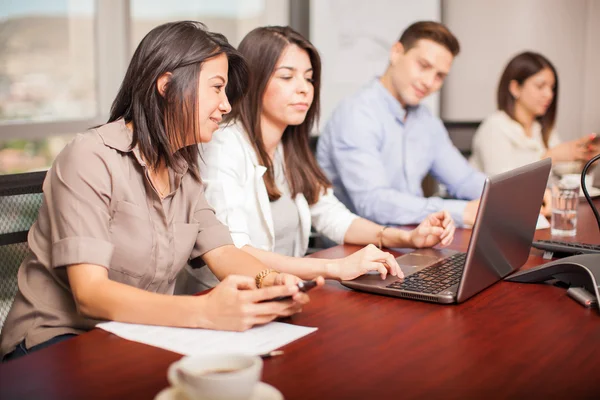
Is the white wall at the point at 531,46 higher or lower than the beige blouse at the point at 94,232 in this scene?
higher

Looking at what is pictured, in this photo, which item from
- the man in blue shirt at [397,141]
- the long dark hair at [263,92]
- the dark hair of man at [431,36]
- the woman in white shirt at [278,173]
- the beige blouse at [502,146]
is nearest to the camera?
the woman in white shirt at [278,173]

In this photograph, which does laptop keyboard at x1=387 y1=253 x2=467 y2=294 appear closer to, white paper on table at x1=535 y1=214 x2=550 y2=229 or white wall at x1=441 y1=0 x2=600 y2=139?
white paper on table at x1=535 y1=214 x2=550 y2=229

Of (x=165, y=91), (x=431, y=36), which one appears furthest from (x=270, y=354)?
(x=431, y=36)

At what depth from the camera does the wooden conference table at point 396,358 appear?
107 cm

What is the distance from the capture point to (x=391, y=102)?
2.87 meters

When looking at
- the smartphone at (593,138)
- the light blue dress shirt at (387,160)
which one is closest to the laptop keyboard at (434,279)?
the light blue dress shirt at (387,160)

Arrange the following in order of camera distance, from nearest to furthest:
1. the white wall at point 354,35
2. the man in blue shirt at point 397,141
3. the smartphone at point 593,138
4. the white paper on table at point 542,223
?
1. the white paper on table at point 542,223
2. the man in blue shirt at point 397,141
3. the smartphone at point 593,138
4. the white wall at point 354,35

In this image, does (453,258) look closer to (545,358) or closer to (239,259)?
(239,259)

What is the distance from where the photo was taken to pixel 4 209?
5.46 ft

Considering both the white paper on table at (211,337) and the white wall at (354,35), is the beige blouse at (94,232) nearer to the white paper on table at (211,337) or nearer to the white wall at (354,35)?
the white paper on table at (211,337)

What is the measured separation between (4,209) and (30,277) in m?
0.17

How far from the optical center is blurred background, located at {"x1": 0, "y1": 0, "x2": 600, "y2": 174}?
3381 mm

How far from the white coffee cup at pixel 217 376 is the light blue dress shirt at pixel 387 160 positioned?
157 cm

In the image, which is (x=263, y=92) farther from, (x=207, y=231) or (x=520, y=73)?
(x=520, y=73)
